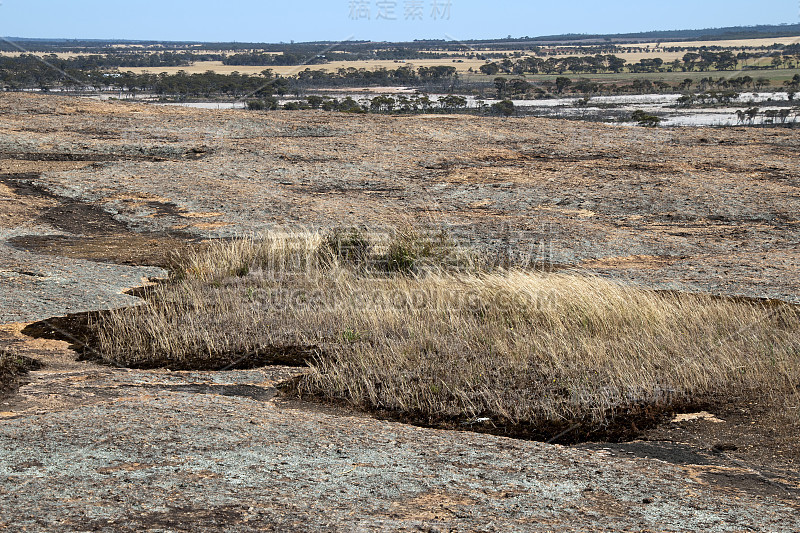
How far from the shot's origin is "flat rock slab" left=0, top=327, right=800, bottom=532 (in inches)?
161

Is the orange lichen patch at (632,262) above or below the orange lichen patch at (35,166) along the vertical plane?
below

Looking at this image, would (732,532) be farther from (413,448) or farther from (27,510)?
(27,510)

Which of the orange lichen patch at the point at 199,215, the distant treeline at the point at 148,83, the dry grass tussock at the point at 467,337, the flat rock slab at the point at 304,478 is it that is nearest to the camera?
the flat rock slab at the point at 304,478

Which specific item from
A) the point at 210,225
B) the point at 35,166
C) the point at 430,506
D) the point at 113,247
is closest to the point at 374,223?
the point at 210,225

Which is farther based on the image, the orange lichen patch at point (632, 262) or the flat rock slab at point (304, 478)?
the orange lichen patch at point (632, 262)

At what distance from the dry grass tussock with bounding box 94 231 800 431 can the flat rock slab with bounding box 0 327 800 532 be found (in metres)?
0.76

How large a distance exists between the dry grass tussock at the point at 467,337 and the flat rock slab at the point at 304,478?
76cm

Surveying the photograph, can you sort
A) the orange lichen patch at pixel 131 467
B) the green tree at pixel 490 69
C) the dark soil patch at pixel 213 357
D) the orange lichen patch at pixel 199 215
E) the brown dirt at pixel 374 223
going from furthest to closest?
the green tree at pixel 490 69 → the orange lichen patch at pixel 199 215 → the dark soil patch at pixel 213 357 → the orange lichen patch at pixel 131 467 → the brown dirt at pixel 374 223

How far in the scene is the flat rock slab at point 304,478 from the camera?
4090 mm

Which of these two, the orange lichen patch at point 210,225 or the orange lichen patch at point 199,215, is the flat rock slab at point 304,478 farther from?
the orange lichen patch at point 199,215

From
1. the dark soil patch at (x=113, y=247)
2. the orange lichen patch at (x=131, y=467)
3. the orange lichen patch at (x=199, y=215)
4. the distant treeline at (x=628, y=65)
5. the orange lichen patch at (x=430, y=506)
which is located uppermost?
the distant treeline at (x=628, y=65)

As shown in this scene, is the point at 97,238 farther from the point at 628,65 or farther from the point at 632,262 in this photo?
the point at 628,65

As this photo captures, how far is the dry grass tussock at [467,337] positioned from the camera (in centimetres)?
649

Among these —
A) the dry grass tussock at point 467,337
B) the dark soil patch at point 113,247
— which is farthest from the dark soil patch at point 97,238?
the dry grass tussock at point 467,337
